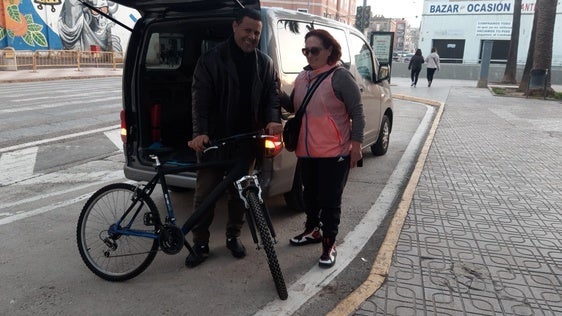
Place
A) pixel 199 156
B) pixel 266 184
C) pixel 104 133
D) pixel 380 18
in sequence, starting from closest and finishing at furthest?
pixel 199 156 → pixel 266 184 → pixel 104 133 → pixel 380 18

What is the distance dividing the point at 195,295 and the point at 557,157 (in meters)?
6.85

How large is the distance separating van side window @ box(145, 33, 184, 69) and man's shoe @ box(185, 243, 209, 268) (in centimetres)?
205

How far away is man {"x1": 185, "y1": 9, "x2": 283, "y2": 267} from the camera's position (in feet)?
10.9

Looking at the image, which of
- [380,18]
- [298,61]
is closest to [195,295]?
[298,61]

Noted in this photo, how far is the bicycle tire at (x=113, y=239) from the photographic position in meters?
3.39

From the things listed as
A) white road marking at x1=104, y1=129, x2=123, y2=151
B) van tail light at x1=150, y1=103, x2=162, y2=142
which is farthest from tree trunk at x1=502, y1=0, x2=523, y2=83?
van tail light at x1=150, y1=103, x2=162, y2=142

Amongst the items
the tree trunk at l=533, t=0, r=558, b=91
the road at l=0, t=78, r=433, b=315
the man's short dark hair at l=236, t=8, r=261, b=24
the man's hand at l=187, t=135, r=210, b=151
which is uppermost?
the tree trunk at l=533, t=0, r=558, b=91

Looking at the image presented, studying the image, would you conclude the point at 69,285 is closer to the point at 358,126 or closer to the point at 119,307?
the point at 119,307

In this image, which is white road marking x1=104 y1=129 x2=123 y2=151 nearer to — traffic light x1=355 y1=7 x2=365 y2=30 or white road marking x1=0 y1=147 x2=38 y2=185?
white road marking x1=0 y1=147 x2=38 y2=185

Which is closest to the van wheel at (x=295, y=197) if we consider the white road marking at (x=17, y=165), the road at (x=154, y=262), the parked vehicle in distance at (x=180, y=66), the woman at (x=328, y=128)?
the parked vehicle in distance at (x=180, y=66)

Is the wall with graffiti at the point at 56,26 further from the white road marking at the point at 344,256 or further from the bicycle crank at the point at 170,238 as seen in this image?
the bicycle crank at the point at 170,238

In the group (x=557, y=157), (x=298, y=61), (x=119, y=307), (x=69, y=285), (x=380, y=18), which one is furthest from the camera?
(x=380, y=18)

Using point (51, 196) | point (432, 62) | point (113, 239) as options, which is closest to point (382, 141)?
point (51, 196)

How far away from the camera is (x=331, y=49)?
3445mm
